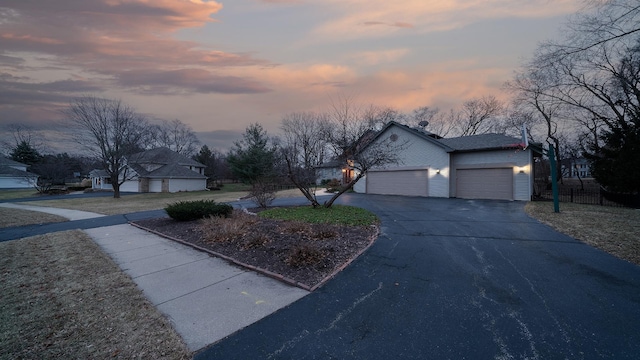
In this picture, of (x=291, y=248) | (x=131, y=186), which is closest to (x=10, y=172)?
(x=131, y=186)

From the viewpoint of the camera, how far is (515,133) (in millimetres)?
32844

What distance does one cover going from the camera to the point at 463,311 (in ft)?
12.4

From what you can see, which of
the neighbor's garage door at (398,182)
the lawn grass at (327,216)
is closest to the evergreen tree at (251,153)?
the neighbor's garage door at (398,182)

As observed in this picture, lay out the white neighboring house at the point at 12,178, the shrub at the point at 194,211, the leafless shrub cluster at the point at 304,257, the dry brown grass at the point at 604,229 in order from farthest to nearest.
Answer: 1. the white neighboring house at the point at 12,178
2. the shrub at the point at 194,211
3. the dry brown grass at the point at 604,229
4. the leafless shrub cluster at the point at 304,257

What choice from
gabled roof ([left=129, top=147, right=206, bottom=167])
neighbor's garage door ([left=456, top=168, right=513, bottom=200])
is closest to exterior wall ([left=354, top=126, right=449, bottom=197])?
neighbor's garage door ([left=456, top=168, right=513, bottom=200])

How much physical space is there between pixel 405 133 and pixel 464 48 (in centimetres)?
946

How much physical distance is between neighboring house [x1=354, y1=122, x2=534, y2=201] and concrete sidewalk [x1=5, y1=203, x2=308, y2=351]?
1821cm

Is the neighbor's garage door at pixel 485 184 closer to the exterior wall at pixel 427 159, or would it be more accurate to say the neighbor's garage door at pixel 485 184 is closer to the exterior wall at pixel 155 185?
the exterior wall at pixel 427 159

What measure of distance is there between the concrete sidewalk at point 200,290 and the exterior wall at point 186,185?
100 ft

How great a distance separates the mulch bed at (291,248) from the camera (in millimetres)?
5285

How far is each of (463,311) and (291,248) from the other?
148 inches

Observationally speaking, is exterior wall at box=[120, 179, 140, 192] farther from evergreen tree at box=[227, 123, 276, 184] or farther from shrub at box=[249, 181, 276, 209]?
shrub at box=[249, 181, 276, 209]

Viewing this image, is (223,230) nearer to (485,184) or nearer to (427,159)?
(427,159)

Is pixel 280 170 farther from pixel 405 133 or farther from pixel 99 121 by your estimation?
pixel 99 121
